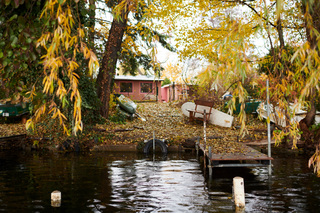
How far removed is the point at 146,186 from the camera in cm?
895

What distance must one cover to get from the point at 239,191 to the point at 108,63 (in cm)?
1382

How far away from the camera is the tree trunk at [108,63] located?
18906 millimetres

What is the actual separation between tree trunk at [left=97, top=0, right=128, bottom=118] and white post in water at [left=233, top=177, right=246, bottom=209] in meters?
13.6

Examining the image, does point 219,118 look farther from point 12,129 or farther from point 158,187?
point 12,129

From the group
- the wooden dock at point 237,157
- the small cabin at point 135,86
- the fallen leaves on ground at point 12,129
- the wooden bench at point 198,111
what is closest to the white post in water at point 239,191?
the wooden dock at point 237,157

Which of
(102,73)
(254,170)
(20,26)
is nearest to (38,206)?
(20,26)

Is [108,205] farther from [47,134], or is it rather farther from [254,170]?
[47,134]

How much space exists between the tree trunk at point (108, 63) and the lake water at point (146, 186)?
6.04 m

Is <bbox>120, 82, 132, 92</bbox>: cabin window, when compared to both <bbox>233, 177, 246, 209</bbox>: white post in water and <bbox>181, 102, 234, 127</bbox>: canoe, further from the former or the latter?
<bbox>233, 177, 246, 209</bbox>: white post in water

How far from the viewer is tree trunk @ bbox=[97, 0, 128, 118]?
18.9 metres

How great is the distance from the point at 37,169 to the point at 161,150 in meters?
6.32

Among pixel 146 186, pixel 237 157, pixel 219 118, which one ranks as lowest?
pixel 146 186

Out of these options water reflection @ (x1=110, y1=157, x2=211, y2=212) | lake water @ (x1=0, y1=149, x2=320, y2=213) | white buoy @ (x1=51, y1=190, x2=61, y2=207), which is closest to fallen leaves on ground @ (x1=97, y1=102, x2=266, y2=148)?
lake water @ (x1=0, y1=149, x2=320, y2=213)

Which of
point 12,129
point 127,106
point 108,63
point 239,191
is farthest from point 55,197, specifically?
point 127,106
